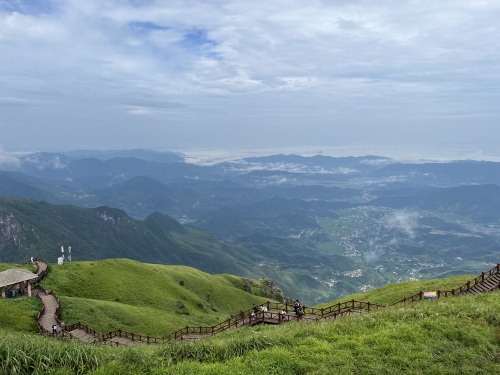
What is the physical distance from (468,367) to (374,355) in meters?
4.59

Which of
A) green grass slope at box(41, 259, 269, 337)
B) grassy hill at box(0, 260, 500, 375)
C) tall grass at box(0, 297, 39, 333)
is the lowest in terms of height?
green grass slope at box(41, 259, 269, 337)

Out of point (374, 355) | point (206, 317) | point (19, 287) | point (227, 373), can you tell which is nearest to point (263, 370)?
point (227, 373)

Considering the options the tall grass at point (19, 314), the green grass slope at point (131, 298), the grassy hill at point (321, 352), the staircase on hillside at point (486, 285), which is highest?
the grassy hill at point (321, 352)

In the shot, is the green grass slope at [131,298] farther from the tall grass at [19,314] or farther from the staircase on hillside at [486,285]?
the staircase on hillside at [486,285]

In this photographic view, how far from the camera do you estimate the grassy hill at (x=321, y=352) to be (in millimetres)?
18531

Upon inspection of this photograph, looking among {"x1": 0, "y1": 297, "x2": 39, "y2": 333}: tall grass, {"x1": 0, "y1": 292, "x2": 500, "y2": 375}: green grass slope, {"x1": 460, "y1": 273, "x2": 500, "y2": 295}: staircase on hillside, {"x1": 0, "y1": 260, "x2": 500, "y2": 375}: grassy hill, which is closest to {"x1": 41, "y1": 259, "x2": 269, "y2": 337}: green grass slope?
{"x1": 0, "y1": 297, "x2": 39, "y2": 333}: tall grass

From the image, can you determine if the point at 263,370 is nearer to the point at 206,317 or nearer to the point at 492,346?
the point at 492,346

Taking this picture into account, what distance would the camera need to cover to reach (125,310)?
59500 mm

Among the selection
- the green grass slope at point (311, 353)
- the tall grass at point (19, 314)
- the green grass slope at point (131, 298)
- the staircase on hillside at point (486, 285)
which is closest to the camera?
the green grass slope at point (311, 353)

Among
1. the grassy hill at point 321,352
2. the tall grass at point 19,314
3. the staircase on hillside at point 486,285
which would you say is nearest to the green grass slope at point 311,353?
the grassy hill at point 321,352

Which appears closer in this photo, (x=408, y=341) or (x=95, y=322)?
(x=408, y=341)

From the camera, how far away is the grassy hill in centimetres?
1853

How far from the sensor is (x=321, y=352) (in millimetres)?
20938

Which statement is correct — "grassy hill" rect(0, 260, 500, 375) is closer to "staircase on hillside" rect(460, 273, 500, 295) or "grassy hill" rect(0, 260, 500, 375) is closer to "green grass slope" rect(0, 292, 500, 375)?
"green grass slope" rect(0, 292, 500, 375)
